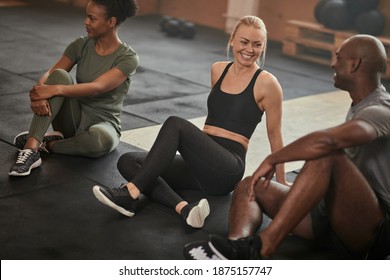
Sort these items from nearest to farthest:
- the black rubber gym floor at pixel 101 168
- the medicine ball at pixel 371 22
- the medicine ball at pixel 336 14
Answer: the black rubber gym floor at pixel 101 168 < the medicine ball at pixel 371 22 < the medicine ball at pixel 336 14

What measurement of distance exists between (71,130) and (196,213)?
117 cm

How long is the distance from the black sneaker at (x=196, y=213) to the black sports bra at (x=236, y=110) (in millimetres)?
379

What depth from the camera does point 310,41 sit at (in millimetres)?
7340

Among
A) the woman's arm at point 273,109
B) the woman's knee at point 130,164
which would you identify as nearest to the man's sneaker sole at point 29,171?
the woman's knee at point 130,164

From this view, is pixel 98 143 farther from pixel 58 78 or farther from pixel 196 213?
pixel 196 213

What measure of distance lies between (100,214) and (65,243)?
36cm

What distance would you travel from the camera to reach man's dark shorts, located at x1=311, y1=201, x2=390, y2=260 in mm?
2713

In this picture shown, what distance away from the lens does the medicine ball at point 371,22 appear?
686 centimetres

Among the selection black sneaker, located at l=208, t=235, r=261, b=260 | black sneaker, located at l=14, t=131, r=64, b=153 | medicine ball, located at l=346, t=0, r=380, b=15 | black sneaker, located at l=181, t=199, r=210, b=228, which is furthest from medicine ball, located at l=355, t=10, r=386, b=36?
black sneaker, located at l=208, t=235, r=261, b=260

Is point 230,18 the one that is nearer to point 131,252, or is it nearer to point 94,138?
point 94,138

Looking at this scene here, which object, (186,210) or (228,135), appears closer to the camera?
(186,210)

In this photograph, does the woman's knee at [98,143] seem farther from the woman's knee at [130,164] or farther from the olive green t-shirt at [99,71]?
the woman's knee at [130,164]

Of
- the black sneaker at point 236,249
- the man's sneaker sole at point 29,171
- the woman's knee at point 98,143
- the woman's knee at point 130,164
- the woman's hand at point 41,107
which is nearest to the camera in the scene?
the black sneaker at point 236,249

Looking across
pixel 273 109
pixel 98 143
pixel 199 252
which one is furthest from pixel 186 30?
pixel 199 252
